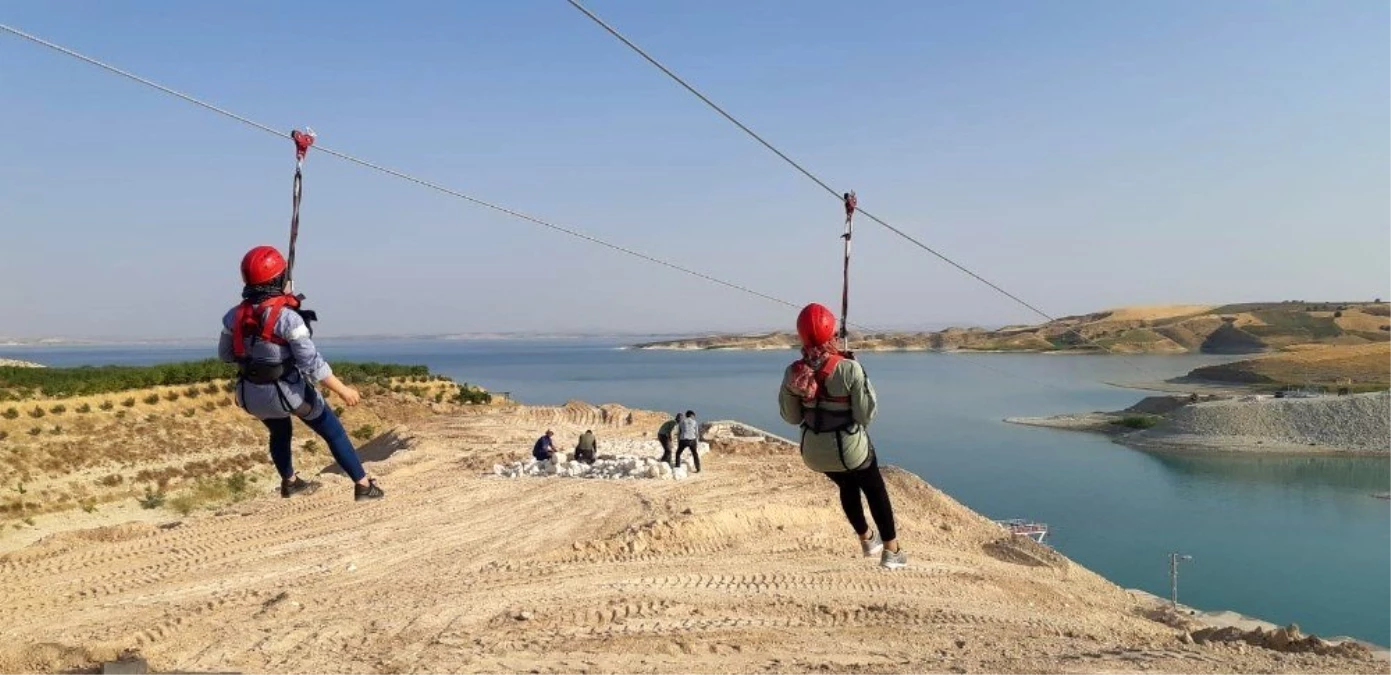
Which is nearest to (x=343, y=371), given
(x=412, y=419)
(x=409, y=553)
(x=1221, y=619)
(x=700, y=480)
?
(x=412, y=419)

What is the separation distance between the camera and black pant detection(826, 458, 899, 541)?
5421 millimetres

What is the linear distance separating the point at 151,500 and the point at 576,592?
51.3 ft

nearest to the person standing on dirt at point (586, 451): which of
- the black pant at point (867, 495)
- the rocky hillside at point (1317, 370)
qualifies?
the black pant at point (867, 495)

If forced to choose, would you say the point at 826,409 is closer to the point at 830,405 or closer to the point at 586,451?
the point at 830,405

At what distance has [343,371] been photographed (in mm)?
40219

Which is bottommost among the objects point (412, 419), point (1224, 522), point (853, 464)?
point (1224, 522)

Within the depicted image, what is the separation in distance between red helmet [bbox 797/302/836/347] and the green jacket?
204 mm

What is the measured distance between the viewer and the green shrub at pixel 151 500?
21.0m

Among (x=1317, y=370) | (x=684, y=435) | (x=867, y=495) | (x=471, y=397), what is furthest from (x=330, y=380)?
(x=1317, y=370)

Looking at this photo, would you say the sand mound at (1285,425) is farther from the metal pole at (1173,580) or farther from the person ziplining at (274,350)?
the person ziplining at (274,350)

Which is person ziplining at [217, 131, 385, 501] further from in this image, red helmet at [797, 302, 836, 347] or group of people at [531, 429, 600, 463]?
group of people at [531, 429, 600, 463]

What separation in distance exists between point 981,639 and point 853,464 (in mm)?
5369

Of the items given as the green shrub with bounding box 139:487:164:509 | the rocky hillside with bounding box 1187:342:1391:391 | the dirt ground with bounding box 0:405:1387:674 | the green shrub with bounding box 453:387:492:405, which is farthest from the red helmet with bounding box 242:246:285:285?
the rocky hillside with bounding box 1187:342:1391:391

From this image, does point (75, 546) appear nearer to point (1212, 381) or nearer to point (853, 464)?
point (853, 464)
